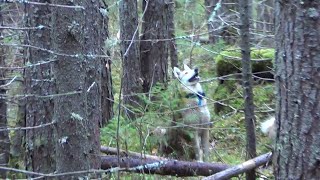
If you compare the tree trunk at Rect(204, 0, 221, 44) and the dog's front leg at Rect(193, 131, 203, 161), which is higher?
the tree trunk at Rect(204, 0, 221, 44)

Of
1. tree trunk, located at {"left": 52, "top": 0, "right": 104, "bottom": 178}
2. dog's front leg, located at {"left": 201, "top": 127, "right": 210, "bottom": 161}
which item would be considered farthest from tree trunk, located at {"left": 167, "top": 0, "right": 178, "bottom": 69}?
tree trunk, located at {"left": 52, "top": 0, "right": 104, "bottom": 178}

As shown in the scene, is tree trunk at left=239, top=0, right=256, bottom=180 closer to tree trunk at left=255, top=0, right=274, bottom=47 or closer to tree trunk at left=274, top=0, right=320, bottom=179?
tree trunk at left=274, top=0, right=320, bottom=179

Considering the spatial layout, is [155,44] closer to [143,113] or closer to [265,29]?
[265,29]

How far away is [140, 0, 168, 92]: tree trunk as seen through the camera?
10.5 metres

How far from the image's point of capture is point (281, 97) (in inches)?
130

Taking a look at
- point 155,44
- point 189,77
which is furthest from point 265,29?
point 189,77

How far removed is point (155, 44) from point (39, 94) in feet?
16.0

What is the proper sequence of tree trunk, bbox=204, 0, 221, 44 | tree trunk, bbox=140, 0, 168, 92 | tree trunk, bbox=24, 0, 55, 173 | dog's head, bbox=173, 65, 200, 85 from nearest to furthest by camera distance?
tree trunk, bbox=204, 0, 221, 44, tree trunk, bbox=24, 0, 55, 173, dog's head, bbox=173, 65, 200, 85, tree trunk, bbox=140, 0, 168, 92

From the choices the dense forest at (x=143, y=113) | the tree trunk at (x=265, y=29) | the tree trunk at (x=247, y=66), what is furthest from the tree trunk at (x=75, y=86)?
the tree trunk at (x=265, y=29)

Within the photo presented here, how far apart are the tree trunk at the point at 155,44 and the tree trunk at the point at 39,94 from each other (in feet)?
15.0

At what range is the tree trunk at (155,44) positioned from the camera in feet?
34.4

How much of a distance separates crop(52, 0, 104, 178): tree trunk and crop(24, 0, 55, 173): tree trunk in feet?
4.25

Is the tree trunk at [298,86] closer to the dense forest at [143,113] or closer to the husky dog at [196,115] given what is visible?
the dense forest at [143,113]

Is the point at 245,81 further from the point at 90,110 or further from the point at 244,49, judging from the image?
the point at 90,110
